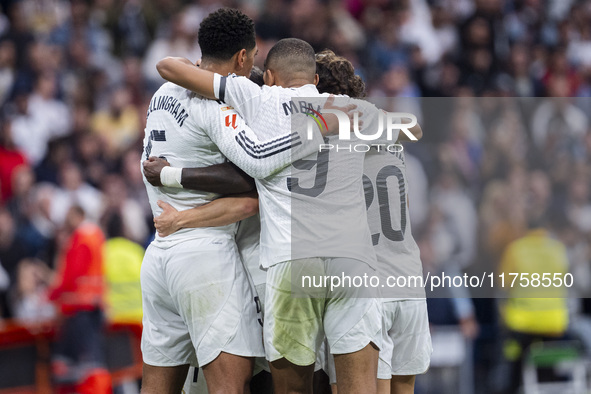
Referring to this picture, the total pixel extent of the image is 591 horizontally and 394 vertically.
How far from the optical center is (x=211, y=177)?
494 centimetres

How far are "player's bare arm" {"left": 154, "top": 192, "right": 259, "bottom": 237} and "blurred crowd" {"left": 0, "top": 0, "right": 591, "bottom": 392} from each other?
4321 millimetres

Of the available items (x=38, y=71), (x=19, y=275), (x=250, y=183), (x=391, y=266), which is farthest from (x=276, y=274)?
(x=38, y=71)

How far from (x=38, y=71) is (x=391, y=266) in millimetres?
8107

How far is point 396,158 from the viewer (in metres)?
5.47

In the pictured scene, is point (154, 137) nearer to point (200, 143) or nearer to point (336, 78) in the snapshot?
point (200, 143)

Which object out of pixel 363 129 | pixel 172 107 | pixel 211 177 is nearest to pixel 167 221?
pixel 211 177

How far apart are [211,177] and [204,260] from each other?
0.48 meters

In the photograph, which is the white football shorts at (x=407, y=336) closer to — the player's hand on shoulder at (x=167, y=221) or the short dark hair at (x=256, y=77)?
the player's hand on shoulder at (x=167, y=221)

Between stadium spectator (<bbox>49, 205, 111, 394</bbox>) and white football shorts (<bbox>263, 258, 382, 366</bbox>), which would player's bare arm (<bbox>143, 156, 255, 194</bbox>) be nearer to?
white football shorts (<bbox>263, 258, 382, 366</bbox>)

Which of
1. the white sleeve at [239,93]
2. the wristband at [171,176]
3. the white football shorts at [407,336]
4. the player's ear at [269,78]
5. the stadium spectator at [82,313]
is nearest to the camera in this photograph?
the white sleeve at [239,93]

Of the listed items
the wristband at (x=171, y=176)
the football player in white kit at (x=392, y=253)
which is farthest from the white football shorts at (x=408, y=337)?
the wristband at (x=171, y=176)

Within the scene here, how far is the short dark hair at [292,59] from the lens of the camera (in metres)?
5.04

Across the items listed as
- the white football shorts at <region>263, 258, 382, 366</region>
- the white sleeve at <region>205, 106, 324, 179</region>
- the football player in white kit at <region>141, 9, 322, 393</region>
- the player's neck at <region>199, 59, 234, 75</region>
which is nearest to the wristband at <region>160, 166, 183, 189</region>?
the football player in white kit at <region>141, 9, 322, 393</region>

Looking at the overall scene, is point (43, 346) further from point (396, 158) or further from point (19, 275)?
point (396, 158)
